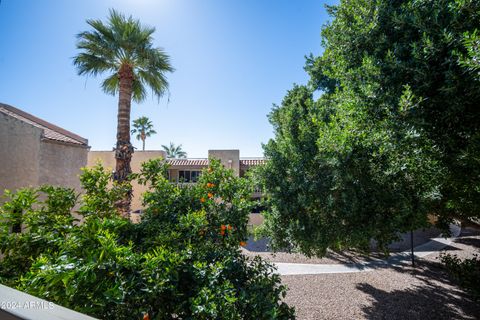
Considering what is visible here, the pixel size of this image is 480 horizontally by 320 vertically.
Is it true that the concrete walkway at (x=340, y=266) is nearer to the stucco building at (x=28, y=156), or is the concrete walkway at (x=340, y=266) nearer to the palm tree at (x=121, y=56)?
the palm tree at (x=121, y=56)

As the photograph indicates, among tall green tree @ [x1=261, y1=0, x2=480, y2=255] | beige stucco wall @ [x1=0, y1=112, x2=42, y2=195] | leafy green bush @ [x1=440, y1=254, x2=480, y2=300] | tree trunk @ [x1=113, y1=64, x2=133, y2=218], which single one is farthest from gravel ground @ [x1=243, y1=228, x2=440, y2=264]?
beige stucco wall @ [x1=0, y1=112, x2=42, y2=195]

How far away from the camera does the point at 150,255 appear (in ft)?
10.1

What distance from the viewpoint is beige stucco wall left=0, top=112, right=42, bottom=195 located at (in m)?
10.9

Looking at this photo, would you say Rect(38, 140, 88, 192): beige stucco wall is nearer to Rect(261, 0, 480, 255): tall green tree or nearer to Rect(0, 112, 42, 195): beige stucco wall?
Rect(0, 112, 42, 195): beige stucco wall

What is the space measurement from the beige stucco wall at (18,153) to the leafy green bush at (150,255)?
925 cm

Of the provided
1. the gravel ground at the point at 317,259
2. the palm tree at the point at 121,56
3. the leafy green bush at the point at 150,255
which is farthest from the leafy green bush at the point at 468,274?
the palm tree at the point at 121,56

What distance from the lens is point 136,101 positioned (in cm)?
1180

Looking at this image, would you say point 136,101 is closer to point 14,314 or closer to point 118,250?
point 118,250

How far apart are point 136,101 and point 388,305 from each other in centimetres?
1452

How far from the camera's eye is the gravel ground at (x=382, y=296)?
7.05 meters

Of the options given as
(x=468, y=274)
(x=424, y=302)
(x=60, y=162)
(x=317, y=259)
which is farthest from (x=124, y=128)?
(x=468, y=274)

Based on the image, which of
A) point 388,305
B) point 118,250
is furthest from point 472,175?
point 118,250

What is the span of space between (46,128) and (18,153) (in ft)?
8.07

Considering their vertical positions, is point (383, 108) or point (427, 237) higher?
point (383, 108)
